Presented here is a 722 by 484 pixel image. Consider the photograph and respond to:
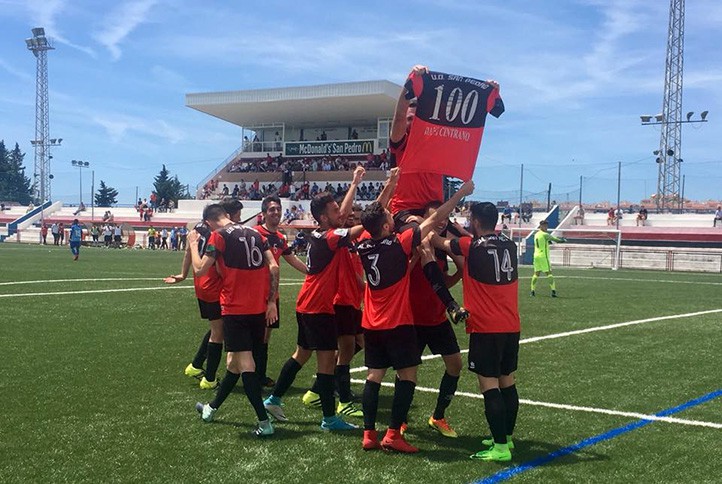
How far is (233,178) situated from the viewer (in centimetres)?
Answer: 5894

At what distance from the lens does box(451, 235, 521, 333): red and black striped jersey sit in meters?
5.18

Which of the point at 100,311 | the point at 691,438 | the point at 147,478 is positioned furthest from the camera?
the point at 100,311

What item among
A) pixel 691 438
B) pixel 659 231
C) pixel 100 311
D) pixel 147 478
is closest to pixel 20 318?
pixel 100 311

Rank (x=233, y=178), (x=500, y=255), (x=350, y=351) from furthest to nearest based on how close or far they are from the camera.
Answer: (x=233, y=178), (x=350, y=351), (x=500, y=255)

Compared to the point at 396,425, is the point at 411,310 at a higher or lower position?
higher

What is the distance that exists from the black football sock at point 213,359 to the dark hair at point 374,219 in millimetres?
2801

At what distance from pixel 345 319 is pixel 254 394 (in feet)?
4.07

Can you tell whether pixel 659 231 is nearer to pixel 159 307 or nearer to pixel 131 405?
pixel 159 307

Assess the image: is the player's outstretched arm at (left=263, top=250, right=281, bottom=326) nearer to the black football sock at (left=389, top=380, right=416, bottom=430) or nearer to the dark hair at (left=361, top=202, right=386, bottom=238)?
the dark hair at (left=361, top=202, right=386, bottom=238)

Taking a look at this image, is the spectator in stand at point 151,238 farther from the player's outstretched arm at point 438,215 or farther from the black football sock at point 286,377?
the player's outstretched arm at point 438,215

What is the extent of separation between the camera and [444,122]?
6.32m

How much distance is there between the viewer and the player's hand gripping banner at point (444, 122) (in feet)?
20.4

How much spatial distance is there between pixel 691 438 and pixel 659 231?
121 feet

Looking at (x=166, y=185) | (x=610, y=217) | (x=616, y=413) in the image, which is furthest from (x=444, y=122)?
(x=166, y=185)
